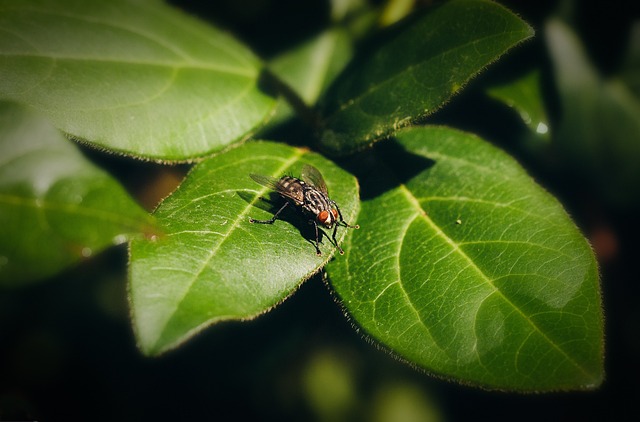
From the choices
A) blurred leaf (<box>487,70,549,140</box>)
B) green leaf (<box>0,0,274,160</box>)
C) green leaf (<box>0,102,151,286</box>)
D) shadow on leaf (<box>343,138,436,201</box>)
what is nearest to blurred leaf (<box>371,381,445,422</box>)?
blurred leaf (<box>487,70,549,140</box>)

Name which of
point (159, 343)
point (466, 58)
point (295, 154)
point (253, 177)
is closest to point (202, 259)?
point (159, 343)

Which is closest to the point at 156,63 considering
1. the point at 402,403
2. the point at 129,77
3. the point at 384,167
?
the point at 129,77

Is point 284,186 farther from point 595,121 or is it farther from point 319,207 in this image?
point 595,121

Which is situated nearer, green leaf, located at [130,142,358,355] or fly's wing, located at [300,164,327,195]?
green leaf, located at [130,142,358,355]

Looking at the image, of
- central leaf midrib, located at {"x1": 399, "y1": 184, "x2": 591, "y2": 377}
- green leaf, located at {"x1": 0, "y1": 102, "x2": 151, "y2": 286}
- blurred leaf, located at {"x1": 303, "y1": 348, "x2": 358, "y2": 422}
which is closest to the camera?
green leaf, located at {"x1": 0, "y1": 102, "x2": 151, "y2": 286}

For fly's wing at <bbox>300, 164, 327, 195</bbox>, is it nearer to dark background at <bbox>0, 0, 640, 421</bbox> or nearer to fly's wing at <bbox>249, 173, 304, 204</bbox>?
fly's wing at <bbox>249, 173, 304, 204</bbox>

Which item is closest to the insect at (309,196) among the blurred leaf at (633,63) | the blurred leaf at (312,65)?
the blurred leaf at (312,65)

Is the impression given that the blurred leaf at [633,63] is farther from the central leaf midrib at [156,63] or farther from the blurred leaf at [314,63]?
the central leaf midrib at [156,63]
